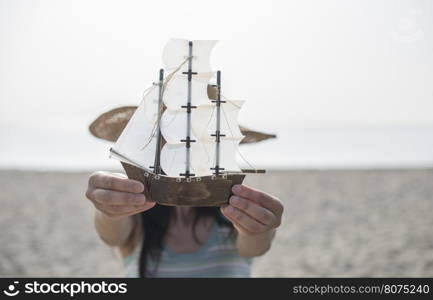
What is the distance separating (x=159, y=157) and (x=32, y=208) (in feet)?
40.7

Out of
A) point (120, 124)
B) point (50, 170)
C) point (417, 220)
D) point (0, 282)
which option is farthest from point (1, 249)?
point (50, 170)

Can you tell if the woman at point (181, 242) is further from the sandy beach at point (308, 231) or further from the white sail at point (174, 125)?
the sandy beach at point (308, 231)

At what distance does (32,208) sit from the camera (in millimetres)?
A: 14109

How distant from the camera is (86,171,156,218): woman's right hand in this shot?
2.78 meters

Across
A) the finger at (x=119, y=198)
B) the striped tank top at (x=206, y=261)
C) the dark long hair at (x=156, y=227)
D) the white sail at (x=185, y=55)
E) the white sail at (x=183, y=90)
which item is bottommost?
the striped tank top at (x=206, y=261)

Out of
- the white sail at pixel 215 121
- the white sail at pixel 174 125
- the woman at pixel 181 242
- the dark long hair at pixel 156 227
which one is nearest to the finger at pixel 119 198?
the white sail at pixel 174 125

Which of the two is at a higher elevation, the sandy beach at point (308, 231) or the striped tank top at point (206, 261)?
the striped tank top at point (206, 261)

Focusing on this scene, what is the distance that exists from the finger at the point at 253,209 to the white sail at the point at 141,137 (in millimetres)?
679

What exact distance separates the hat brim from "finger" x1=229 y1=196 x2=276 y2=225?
82 centimetres

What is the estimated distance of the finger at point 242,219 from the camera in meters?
2.89

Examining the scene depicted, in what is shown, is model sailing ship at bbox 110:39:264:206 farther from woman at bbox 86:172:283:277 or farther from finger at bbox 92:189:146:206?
woman at bbox 86:172:283:277

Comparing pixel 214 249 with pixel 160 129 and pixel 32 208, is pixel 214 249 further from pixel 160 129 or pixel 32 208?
pixel 32 208

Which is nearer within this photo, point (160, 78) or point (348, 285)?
point (160, 78)

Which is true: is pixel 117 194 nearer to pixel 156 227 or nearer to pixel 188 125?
pixel 188 125
